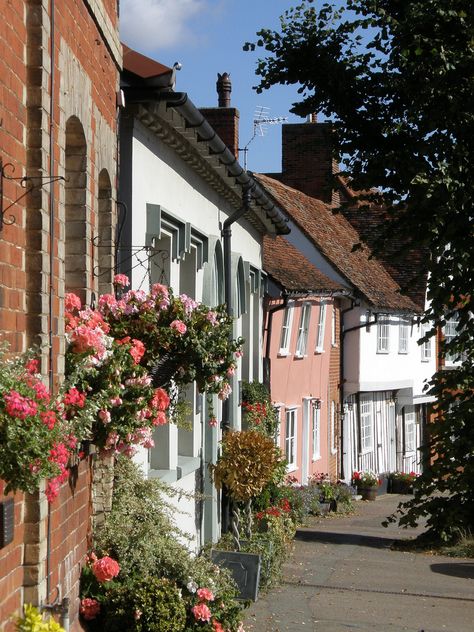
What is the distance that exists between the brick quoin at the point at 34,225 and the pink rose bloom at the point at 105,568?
434 mm

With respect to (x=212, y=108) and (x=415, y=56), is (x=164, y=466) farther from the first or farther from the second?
(x=212, y=108)

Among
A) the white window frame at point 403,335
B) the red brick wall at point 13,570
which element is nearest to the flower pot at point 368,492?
the white window frame at point 403,335

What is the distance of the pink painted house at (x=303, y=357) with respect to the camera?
22.9 metres

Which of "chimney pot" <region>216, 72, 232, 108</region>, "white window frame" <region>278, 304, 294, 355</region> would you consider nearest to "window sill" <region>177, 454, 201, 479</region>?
"chimney pot" <region>216, 72, 232, 108</region>

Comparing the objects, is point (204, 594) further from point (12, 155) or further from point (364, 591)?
point (364, 591)

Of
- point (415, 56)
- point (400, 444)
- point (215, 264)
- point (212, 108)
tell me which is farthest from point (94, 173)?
point (400, 444)

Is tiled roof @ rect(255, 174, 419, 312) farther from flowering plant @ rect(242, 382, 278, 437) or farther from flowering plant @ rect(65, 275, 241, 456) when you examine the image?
flowering plant @ rect(65, 275, 241, 456)

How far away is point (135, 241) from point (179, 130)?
1589mm

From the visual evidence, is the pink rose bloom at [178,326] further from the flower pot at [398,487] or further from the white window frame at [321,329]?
the flower pot at [398,487]

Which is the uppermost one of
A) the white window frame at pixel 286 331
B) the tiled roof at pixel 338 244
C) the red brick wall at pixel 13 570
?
the tiled roof at pixel 338 244

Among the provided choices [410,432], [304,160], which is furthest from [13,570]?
[410,432]

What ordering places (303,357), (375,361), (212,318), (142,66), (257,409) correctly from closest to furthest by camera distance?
(212,318) → (142,66) → (257,409) → (303,357) → (375,361)

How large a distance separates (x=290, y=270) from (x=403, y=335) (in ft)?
39.8

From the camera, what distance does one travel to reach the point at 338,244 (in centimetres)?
3195
